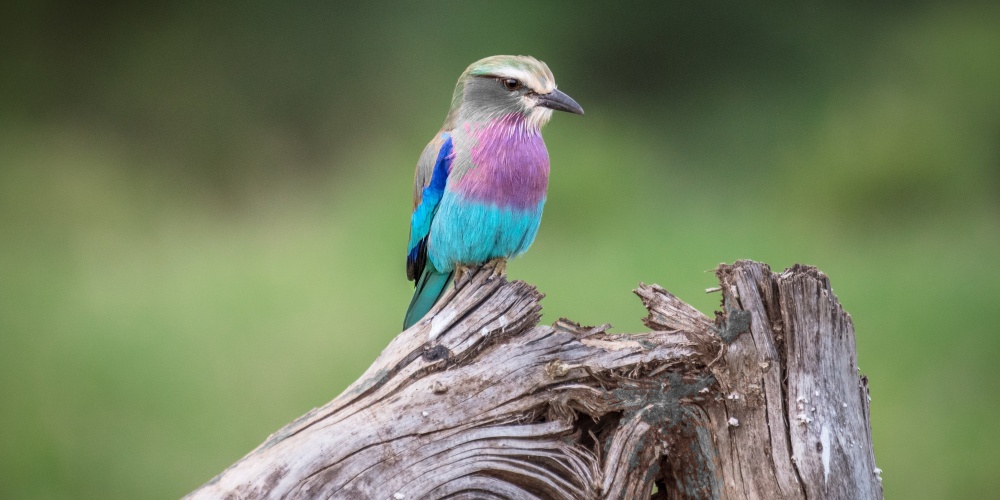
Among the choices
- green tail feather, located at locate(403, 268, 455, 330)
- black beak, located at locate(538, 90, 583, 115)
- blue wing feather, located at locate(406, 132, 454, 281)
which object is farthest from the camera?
green tail feather, located at locate(403, 268, 455, 330)

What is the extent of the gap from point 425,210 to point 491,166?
33 cm

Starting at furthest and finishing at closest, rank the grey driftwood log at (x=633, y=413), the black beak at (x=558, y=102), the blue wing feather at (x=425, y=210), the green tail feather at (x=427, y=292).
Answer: the green tail feather at (x=427, y=292)
the blue wing feather at (x=425, y=210)
the black beak at (x=558, y=102)
the grey driftwood log at (x=633, y=413)

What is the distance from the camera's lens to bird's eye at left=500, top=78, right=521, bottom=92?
3.10 metres

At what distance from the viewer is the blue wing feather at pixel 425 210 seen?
10.4 ft

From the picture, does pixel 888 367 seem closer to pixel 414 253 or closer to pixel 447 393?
pixel 414 253

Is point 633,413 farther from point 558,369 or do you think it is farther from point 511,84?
point 511,84

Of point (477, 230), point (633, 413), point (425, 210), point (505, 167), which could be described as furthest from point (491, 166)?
point (633, 413)

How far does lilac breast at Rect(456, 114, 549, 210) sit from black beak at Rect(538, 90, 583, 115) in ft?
0.33

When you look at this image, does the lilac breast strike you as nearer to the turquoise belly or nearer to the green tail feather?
the turquoise belly

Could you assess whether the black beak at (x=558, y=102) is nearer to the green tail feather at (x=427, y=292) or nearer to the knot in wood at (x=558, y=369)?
the green tail feather at (x=427, y=292)

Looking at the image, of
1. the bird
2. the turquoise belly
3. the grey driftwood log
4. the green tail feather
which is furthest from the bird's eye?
the grey driftwood log

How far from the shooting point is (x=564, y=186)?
206 inches

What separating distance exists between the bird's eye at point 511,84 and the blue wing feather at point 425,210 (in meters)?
0.26

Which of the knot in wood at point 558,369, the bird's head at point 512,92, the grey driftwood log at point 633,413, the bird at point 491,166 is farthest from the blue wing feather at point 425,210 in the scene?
the knot in wood at point 558,369
